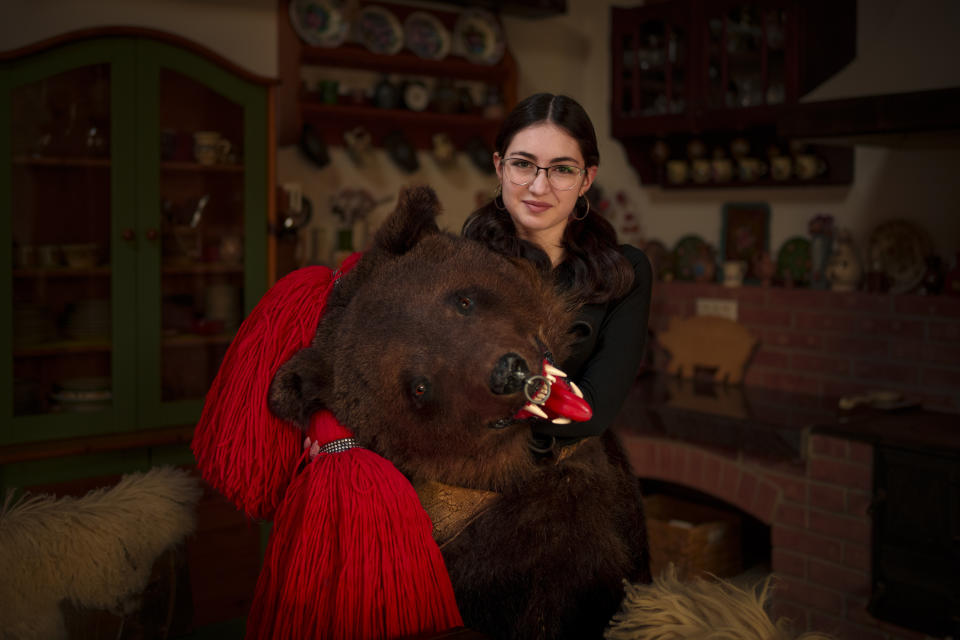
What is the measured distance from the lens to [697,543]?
A: 2.85m

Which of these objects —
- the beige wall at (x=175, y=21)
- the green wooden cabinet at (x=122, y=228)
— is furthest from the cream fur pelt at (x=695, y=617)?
the beige wall at (x=175, y=21)

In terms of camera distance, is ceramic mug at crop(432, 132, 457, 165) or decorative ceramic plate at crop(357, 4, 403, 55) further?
ceramic mug at crop(432, 132, 457, 165)

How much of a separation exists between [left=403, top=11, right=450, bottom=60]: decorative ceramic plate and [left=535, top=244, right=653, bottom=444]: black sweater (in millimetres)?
2371

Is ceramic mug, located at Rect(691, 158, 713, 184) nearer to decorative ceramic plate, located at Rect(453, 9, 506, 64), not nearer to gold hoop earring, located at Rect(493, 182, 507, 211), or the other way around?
decorative ceramic plate, located at Rect(453, 9, 506, 64)

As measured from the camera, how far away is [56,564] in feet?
4.24

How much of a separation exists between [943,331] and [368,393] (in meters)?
2.33

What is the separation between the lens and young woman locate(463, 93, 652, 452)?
126 cm

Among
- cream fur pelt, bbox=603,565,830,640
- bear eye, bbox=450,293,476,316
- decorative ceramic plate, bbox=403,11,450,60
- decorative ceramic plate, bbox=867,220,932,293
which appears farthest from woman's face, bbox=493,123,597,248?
decorative ceramic plate, bbox=403,11,450,60

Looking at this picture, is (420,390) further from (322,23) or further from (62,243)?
(322,23)

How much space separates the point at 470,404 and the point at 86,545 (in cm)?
75

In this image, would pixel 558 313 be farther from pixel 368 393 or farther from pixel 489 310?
pixel 368 393

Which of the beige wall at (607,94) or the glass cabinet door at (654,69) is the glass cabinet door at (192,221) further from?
the glass cabinet door at (654,69)

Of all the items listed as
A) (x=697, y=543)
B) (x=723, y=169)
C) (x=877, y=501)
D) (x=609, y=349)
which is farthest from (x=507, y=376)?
(x=723, y=169)

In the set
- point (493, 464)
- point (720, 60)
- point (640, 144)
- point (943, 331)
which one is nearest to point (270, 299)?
point (493, 464)
